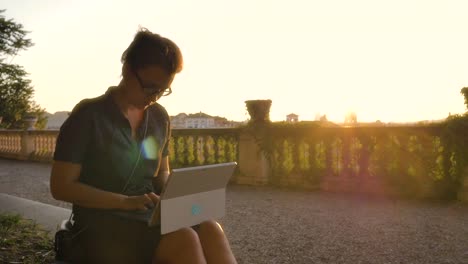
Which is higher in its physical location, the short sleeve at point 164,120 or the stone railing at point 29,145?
the short sleeve at point 164,120

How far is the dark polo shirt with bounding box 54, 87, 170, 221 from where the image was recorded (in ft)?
6.26

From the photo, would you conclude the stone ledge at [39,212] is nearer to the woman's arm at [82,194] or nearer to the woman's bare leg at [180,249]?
the woman's arm at [82,194]

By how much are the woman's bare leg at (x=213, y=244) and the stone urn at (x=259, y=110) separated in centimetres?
673

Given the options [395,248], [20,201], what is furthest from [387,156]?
[20,201]

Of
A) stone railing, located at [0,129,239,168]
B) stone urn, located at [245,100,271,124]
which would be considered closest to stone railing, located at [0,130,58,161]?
stone railing, located at [0,129,239,168]

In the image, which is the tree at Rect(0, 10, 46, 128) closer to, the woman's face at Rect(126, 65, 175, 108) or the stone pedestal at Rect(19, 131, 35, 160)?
the stone pedestal at Rect(19, 131, 35, 160)

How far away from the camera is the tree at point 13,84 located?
83.3ft

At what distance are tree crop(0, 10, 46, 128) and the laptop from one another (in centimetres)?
2583

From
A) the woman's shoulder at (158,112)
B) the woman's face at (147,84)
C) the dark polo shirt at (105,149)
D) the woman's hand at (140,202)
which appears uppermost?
the woman's face at (147,84)

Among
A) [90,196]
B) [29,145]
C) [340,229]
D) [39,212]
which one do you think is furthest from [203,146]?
[29,145]

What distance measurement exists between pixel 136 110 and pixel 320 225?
3.72m

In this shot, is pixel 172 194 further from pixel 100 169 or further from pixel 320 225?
pixel 320 225

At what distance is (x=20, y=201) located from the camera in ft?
19.8

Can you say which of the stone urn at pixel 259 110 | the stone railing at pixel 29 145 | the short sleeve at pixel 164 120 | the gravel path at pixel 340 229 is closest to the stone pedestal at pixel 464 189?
the gravel path at pixel 340 229
